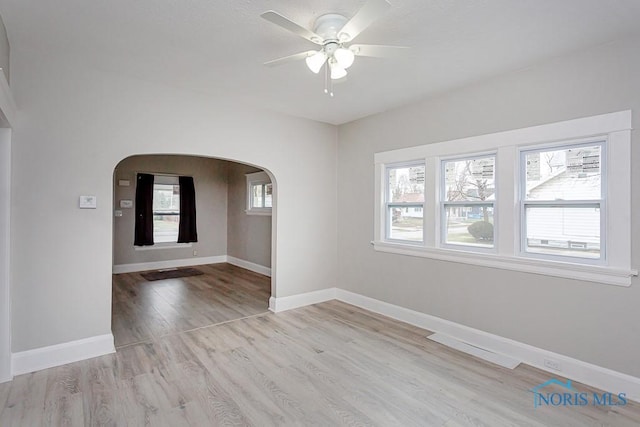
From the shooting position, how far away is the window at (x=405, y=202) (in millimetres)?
4172

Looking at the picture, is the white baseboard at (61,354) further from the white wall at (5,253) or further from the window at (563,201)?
the window at (563,201)

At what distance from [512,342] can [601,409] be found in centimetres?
82

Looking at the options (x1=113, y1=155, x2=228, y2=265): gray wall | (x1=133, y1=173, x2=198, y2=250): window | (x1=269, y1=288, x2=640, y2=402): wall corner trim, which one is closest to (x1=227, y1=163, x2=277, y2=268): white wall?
(x1=113, y1=155, x2=228, y2=265): gray wall

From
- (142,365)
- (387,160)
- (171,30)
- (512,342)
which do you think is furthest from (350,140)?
(142,365)

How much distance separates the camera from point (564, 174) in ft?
9.66

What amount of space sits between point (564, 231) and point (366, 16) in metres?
2.56

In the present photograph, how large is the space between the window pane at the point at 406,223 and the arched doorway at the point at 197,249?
169 cm

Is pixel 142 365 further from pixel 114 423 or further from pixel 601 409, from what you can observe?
pixel 601 409

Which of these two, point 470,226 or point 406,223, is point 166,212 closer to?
point 406,223

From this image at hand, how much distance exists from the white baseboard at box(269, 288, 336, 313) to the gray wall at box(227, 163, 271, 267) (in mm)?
2151

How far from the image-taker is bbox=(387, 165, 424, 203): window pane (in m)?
4.16

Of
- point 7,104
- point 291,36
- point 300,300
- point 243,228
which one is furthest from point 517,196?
point 243,228

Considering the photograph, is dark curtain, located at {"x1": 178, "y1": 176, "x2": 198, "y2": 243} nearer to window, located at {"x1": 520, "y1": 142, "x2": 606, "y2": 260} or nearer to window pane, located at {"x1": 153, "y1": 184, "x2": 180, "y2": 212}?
window pane, located at {"x1": 153, "y1": 184, "x2": 180, "y2": 212}

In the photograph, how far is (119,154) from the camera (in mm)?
3322
